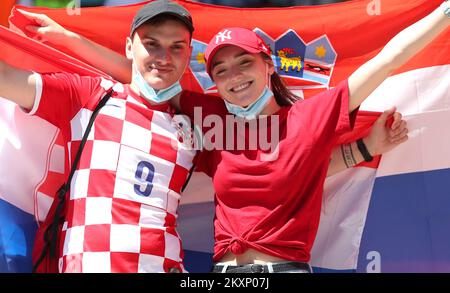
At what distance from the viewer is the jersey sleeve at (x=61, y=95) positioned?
9.78ft

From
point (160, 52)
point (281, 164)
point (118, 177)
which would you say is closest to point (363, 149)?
point (281, 164)

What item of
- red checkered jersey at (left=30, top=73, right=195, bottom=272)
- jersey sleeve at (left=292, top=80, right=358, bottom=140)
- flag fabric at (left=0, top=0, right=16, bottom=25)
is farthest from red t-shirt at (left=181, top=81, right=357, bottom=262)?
flag fabric at (left=0, top=0, right=16, bottom=25)

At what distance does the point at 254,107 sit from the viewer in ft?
10.3

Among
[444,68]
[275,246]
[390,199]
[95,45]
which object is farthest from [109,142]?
[444,68]

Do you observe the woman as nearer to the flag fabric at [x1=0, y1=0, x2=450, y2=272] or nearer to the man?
the man

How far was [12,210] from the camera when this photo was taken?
332 cm

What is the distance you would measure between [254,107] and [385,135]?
0.79 metres

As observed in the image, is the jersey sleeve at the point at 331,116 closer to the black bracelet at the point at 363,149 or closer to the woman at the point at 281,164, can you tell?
the woman at the point at 281,164

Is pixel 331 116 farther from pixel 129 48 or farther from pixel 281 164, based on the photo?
pixel 129 48

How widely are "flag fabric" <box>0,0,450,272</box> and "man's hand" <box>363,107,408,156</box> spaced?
0.20 ft

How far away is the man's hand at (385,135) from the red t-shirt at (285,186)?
0.43 m

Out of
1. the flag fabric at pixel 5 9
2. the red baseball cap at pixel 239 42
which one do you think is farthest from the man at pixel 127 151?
the flag fabric at pixel 5 9
